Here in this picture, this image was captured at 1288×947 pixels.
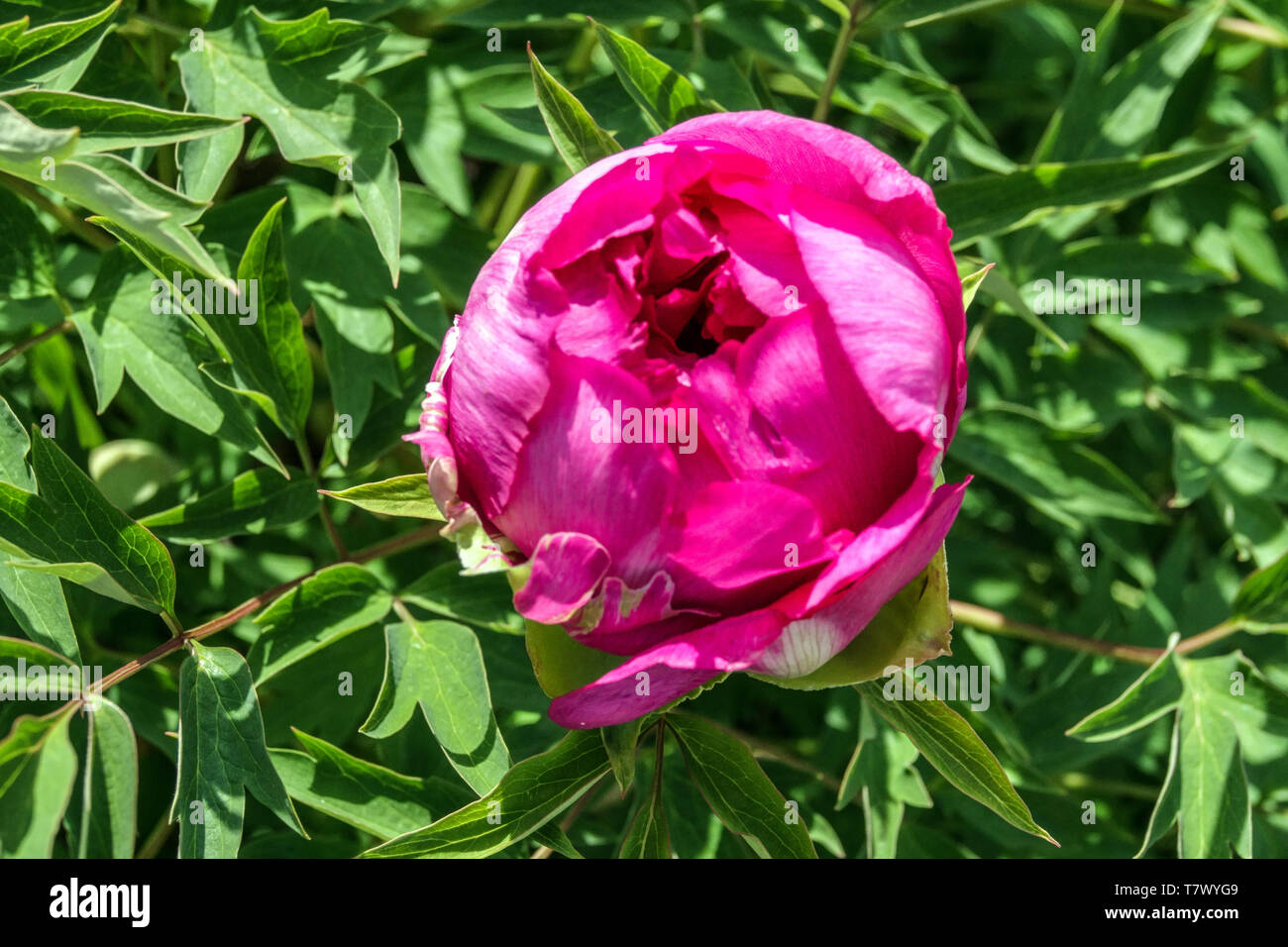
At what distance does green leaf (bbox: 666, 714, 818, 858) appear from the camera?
3.59 ft

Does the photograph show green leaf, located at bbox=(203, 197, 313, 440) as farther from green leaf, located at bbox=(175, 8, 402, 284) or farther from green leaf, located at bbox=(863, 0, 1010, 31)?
green leaf, located at bbox=(863, 0, 1010, 31)

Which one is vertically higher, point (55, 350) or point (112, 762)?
point (55, 350)

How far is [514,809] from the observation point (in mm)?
1047

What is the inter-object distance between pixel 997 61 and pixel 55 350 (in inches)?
55.6

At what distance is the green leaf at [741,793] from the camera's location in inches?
43.1

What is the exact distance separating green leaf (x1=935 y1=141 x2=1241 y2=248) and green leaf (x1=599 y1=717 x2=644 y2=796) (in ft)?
1.94

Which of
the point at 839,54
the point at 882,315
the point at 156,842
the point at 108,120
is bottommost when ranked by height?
the point at 156,842

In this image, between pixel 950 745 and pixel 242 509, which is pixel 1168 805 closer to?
pixel 950 745

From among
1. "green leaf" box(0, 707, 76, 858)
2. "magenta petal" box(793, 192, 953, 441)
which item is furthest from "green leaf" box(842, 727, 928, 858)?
"green leaf" box(0, 707, 76, 858)

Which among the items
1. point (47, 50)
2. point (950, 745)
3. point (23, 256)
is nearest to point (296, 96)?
point (47, 50)

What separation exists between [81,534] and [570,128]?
576mm

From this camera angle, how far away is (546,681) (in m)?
0.97

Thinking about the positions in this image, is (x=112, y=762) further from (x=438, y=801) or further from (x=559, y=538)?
(x=559, y=538)

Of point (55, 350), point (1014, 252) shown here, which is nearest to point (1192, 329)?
point (1014, 252)
